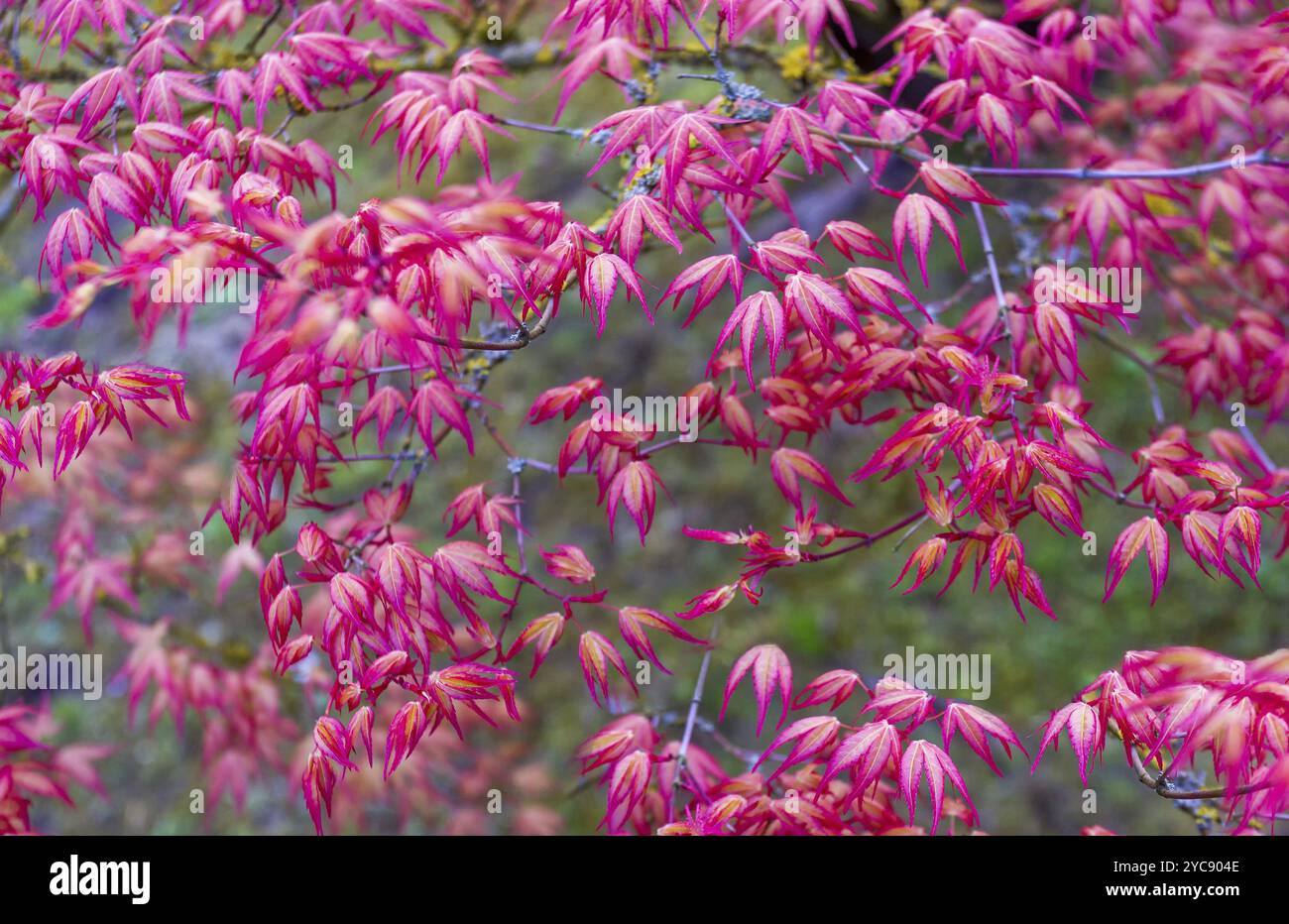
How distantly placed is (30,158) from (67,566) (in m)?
1.24

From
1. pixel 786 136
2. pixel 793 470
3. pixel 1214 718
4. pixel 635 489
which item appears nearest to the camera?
pixel 1214 718

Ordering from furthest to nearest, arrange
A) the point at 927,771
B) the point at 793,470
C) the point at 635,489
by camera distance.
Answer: the point at 793,470, the point at 635,489, the point at 927,771

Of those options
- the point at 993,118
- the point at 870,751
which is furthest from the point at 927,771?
the point at 993,118

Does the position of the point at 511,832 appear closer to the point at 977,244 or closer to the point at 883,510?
the point at 883,510

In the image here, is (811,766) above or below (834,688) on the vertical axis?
below

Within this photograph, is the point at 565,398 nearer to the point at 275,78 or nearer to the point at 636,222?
the point at 636,222

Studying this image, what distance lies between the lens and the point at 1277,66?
61.8 inches

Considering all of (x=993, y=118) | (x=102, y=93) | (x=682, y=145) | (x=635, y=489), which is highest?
(x=102, y=93)

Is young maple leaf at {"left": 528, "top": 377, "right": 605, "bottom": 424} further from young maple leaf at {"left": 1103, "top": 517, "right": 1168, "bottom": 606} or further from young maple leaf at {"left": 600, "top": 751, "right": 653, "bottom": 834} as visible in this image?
young maple leaf at {"left": 1103, "top": 517, "right": 1168, "bottom": 606}

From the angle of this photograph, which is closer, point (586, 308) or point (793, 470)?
point (586, 308)

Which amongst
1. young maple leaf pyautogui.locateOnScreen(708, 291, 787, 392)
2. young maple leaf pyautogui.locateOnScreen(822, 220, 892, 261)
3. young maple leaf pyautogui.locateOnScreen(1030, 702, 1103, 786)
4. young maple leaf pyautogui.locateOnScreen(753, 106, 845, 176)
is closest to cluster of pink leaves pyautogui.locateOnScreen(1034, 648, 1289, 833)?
young maple leaf pyautogui.locateOnScreen(1030, 702, 1103, 786)

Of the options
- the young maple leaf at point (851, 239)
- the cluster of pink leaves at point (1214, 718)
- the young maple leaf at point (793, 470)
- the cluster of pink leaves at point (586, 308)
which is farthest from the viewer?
the young maple leaf at point (793, 470)

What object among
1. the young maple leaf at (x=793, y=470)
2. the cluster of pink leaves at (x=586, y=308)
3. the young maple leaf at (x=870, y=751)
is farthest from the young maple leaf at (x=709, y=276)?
the young maple leaf at (x=870, y=751)

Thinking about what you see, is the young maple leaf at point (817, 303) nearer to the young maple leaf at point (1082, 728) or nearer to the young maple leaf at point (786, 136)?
the young maple leaf at point (786, 136)
